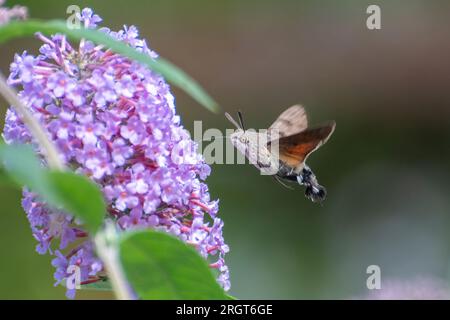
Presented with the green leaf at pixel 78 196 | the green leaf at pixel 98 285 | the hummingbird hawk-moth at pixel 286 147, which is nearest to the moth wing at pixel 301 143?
the hummingbird hawk-moth at pixel 286 147

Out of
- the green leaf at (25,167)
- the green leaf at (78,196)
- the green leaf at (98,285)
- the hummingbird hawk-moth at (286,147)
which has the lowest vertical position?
the green leaf at (98,285)

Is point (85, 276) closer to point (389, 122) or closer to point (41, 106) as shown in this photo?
point (41, 106)

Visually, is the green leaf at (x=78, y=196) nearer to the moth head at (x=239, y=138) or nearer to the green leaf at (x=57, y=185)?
the green leaf at (x=57, y=185)

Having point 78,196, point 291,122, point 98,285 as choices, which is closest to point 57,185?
point 78,196

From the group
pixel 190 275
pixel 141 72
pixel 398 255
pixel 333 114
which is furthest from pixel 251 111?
pixel 190 275

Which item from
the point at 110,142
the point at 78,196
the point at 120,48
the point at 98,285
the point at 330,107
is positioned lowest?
the point at 98,285

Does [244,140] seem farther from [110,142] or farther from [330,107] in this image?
[330,107]

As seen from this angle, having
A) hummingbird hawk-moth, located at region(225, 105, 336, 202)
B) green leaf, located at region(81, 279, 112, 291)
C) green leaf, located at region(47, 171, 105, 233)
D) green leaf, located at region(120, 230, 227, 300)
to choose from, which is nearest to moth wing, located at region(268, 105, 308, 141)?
hummingbird hawk-moth, located at region(225, 105, 336, 202)

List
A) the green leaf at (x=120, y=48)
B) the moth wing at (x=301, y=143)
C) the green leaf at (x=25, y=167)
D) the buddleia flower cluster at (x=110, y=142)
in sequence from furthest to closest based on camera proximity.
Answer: the moth wing at (x=301, y=143), the buddleia flower cluster at (x=110, y=142), the green leaf at (x=120, y=48), the green leaf at (x=25, y=167)
